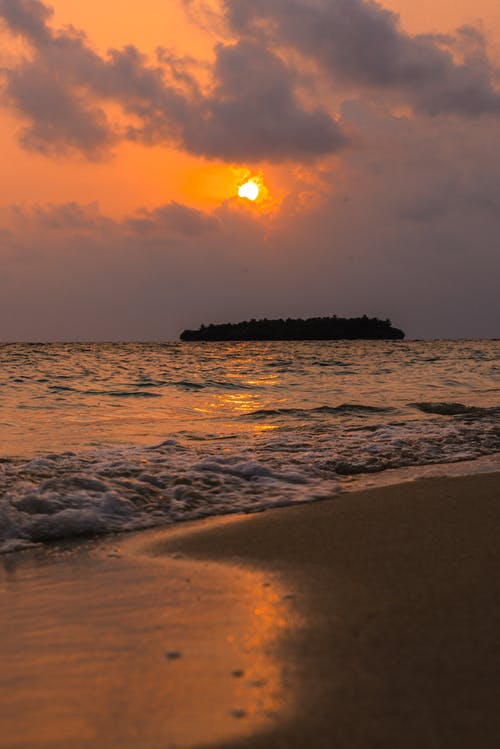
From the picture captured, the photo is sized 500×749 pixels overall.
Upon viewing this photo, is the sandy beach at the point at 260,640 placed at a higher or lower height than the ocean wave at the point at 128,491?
higher

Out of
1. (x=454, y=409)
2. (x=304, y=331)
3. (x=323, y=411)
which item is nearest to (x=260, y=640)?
(x=323, y=411)

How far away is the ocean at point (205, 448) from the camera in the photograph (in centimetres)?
491

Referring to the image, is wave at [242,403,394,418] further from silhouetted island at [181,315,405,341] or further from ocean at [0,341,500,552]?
silhouetted island at [181,315,405,341]

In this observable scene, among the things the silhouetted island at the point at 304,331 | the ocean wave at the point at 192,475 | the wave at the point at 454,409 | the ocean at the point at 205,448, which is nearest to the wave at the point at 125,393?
the ocean at the point at 205,448

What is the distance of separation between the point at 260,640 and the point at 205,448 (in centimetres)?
543

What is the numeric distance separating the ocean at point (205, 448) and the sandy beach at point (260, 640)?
862mm

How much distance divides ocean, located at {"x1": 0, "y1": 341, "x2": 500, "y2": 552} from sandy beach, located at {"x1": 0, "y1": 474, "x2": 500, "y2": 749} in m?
0.86

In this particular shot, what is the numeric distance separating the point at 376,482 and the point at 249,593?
315 centimetres

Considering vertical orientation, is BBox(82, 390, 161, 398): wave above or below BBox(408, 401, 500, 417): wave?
below

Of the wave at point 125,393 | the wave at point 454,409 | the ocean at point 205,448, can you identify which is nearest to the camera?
the ocean at point 205,448

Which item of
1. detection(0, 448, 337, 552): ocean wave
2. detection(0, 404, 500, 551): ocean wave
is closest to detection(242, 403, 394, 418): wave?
detection(0, 404, 500, 551): ocean wave

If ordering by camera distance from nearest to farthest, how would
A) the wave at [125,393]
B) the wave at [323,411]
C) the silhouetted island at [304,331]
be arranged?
1. the wave at [323,411]
2. the wave at [125,393]
3. the silhouetted island at [304,331]

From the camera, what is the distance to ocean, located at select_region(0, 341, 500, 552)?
16.1 ft

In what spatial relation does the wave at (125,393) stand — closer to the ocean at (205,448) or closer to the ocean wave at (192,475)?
the ocean at (205,448)
